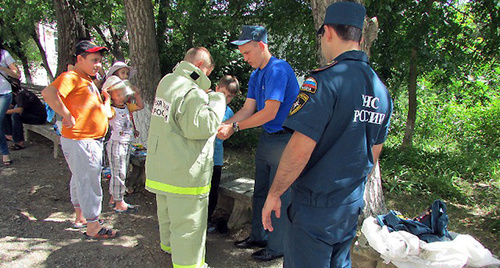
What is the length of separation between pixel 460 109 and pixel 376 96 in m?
9.99

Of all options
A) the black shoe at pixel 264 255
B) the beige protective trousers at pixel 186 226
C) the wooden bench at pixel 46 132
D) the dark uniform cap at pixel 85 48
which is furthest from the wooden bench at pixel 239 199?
the wooden bench at pixel 46 132

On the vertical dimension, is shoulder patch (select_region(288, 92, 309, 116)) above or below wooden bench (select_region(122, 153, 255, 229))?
above

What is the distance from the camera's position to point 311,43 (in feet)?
22.4

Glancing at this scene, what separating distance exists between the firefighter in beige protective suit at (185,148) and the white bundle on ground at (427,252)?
1.35 metres

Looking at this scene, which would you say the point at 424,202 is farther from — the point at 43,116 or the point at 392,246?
the point at 43,116

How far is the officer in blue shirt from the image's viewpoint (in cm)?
259

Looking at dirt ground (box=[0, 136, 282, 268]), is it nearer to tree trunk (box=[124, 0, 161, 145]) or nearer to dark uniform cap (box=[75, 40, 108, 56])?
tree trunk (box=[124, 0, 161, 145])

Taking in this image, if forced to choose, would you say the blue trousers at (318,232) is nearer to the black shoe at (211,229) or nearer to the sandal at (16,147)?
the black shoe at (211,229)

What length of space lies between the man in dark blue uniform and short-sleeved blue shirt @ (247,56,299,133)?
79cm

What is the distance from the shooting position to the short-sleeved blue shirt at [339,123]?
162cm

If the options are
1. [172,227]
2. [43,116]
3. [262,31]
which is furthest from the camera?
[43,116]

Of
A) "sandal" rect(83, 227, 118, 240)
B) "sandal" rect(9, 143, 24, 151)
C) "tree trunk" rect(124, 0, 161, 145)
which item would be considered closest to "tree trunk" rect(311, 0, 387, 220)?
"sandal" rect(83, 227, 118, 240)

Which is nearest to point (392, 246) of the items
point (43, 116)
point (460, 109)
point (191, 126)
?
point (191, 126)

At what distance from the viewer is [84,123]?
300cm
